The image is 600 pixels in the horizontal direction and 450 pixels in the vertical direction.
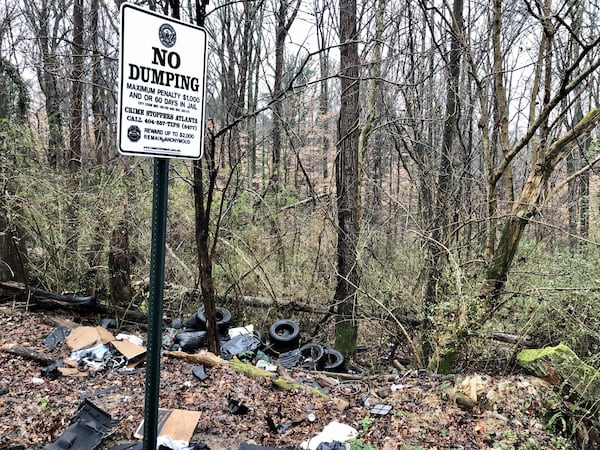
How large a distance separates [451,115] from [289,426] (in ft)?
19.9

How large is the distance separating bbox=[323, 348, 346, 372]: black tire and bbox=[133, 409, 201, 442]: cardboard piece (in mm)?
3021

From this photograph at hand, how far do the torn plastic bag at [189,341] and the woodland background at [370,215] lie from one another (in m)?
1.11

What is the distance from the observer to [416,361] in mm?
5785

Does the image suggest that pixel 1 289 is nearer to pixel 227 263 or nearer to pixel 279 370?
pixel 227 263

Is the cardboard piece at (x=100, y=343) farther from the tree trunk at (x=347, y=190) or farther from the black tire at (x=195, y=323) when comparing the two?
the tree trunk at (x=347, y=190)

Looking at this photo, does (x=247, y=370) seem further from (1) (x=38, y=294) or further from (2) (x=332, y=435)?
(1) (x=38, y=294)

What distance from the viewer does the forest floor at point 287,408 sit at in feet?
11.0

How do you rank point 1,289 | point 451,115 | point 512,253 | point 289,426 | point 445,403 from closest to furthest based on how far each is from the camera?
point 289,426 → point 445,403 → point 512,253 → point 1,289 → point 451,115

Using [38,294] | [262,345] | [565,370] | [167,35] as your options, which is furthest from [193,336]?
[167,35]

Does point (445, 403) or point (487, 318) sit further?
point (487, 318)

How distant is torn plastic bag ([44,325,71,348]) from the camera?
17.4ft

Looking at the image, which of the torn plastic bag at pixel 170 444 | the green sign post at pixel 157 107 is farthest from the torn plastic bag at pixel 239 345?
the green sign post at pixel 157 107

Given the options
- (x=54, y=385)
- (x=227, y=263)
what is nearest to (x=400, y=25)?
(x=227, y=263)

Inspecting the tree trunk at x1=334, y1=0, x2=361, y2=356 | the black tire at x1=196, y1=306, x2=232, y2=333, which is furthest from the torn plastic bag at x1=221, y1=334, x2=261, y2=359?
the tree trunk at x1=334, y1=0, x2=361, y2=356
